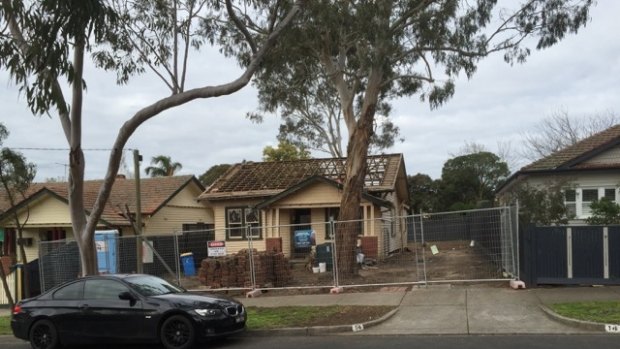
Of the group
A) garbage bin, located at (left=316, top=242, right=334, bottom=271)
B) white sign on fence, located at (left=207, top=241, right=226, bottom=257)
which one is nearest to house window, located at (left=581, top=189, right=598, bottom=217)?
garbage bin, located at (left=316, top=242, right=334, bottom=271)

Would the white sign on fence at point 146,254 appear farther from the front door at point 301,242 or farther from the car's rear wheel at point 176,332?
the car's rear wheel at point 176,332

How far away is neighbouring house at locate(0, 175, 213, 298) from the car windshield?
12205 mm

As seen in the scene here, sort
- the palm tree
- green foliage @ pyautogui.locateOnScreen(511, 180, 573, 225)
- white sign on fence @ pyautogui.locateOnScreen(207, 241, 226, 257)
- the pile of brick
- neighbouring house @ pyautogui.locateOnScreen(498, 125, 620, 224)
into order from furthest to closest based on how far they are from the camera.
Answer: the palm tree, neighbouring house @ pyautogui.locateOnScreen(498, 125, 620, 224), white sign on fence @ pyautogui.locateOnScreen(207, 241, 226, 257), the pile of brick, green foliage @ pyautogui.locateOnScreen(511, 180, 573, 225)

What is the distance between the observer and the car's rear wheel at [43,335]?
10758 mm

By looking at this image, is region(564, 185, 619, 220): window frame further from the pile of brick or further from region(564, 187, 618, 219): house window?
the pile of brick

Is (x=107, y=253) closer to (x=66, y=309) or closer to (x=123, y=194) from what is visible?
(x=66, y=309)

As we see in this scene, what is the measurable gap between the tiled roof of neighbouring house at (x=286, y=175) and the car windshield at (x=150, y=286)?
13421 mm

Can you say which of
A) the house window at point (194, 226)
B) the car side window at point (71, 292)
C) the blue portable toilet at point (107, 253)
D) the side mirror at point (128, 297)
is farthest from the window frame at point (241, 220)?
the side mirror at point (128, 297)

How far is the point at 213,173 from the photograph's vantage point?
60500 mm

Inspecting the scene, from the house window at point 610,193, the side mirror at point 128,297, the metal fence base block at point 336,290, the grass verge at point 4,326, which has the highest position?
the house window at point 610,193

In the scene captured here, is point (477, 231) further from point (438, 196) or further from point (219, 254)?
point (438, 196)

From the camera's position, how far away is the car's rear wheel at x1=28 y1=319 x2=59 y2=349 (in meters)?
10.8

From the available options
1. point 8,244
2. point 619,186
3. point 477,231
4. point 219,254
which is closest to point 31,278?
point 219,254

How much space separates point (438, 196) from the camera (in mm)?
64062
